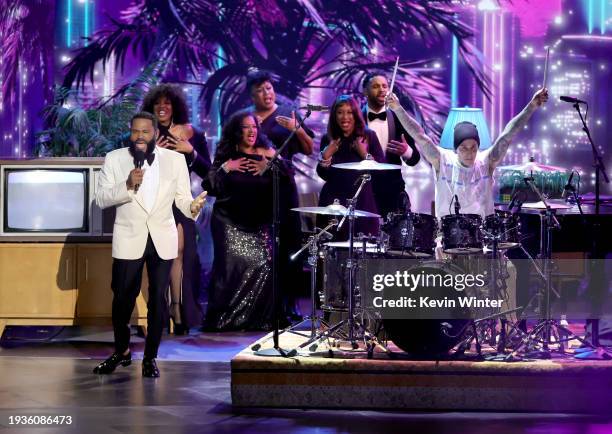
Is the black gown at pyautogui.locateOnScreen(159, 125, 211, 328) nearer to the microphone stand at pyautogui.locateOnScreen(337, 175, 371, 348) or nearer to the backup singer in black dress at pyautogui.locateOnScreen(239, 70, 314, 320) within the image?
the backup singer in black dress at pyautogui.locateOnScreen(239, 70, 314, 320)

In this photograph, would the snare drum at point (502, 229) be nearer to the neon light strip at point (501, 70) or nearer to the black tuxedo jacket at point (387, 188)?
the black tuxedo jacket at point (387, 188)

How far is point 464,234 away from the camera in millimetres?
7379

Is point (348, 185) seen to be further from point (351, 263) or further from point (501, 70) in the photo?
point (501, 70)

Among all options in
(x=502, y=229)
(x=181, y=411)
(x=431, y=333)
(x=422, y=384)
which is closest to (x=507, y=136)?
(x=502, y=229)

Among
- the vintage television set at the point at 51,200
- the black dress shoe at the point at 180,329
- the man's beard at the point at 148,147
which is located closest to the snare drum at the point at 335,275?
the man's beard at the point at 148,147

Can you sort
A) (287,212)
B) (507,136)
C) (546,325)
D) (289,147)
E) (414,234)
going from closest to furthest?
(546,325) → (414,234) → (507,136) → (287,212) → (289,147)

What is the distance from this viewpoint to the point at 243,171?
32.6 feet

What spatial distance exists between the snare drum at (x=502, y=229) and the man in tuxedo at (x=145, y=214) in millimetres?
1879

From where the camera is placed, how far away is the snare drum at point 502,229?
7.45 meters

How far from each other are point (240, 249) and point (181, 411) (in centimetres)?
351

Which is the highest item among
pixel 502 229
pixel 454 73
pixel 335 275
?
pixel 454 73

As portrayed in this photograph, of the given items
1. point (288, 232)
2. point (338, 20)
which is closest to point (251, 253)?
point (288, 232)

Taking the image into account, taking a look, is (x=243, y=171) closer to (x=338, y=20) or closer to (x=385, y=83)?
(x=385, y=83)

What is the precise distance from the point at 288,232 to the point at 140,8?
3.07 m
